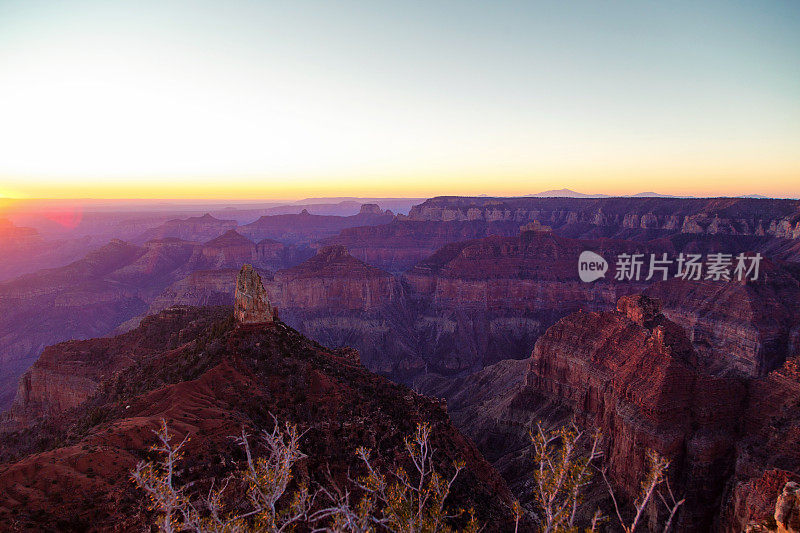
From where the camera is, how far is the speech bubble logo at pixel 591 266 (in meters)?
120

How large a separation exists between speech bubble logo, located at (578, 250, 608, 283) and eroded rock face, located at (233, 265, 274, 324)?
344 feet

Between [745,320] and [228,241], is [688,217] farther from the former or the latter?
[228,241]

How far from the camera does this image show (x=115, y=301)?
141 metres

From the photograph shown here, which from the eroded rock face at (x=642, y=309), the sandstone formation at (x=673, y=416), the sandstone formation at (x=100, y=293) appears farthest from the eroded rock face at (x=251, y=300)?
the sandstone formation at (x=100, y=293)

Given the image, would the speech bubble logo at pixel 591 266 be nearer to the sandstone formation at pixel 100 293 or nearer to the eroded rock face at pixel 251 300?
the sandstone formation at pixel 100 293

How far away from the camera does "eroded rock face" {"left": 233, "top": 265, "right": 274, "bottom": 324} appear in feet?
114

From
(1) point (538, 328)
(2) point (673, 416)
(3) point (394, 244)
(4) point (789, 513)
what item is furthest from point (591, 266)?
(4) point (789, 513)

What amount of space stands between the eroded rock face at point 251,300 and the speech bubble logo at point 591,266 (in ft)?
344

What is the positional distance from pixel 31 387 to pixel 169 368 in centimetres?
3271

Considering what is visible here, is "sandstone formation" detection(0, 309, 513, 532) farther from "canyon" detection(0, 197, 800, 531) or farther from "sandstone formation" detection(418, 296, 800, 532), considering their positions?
"sandstone formation" detection(418, 296, 800, 532)

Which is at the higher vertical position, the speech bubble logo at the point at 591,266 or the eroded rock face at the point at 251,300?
the eroded rock face at the point at 251,300

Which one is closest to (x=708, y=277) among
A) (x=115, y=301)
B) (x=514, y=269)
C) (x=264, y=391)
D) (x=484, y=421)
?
(x=514, y=269)

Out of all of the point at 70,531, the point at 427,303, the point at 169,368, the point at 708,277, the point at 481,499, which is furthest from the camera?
the point at 427,303

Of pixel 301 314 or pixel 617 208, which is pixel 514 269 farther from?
pixel 617 208
